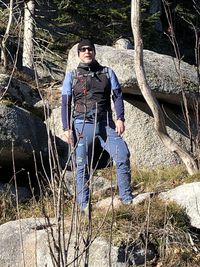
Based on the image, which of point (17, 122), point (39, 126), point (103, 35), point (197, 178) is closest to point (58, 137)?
point (39, 126)

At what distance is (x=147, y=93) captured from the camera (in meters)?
7.03

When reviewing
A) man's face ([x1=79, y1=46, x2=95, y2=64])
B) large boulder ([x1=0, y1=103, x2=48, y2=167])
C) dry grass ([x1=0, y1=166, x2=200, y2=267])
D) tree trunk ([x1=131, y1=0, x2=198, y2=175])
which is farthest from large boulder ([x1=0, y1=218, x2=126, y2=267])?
tree trunk ([x1=131, y1=0, x2=198, y2=175])

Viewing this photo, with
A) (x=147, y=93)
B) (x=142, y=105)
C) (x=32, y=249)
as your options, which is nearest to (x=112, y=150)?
(x=32, y=249)

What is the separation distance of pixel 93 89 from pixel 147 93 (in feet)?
4.77

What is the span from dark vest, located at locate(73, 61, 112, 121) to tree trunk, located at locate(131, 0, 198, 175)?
121cm

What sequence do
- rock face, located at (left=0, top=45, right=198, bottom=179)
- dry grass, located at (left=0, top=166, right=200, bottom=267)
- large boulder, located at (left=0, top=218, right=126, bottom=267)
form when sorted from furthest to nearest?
rock face, located at (left=0, top=45, right=198, bottom=179)
dry grass, located at (left=0, top=166, right=200, bottom=267)
large boulder, located at (left=0, top=218, right=126, bottom=267)

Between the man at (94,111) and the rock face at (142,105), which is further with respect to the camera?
the rock face at (142,105)

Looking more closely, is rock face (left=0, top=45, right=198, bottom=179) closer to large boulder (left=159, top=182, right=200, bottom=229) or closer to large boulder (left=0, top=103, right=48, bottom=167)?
large boulder (left=0, top=103, right=48, bottom=167)

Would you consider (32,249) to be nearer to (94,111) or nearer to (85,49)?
(94,111)

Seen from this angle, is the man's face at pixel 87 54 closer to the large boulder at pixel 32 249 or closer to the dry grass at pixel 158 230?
the dry grass at pixel 158 230

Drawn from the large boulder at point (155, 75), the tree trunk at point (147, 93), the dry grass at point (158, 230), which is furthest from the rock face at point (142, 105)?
the dry grass at point (158, 230)

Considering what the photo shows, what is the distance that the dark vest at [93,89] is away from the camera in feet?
18.5

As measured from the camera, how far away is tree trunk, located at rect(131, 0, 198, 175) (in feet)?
22.5

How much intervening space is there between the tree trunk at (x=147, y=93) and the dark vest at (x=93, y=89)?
121 centimetres
